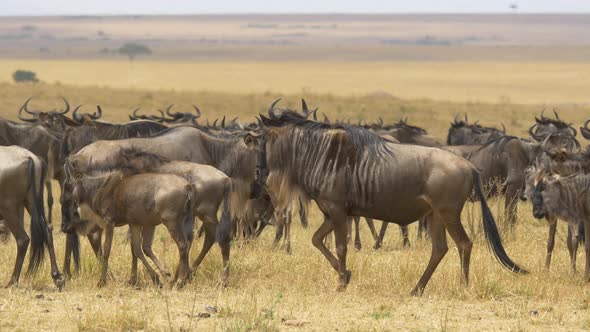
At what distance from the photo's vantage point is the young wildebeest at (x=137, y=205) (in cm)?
844

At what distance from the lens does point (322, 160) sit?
28.8 ft

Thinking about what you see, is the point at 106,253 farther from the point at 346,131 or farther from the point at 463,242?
the point at 463,242

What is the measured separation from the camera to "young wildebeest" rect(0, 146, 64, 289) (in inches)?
332

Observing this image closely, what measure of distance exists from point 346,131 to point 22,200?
282 centimetres

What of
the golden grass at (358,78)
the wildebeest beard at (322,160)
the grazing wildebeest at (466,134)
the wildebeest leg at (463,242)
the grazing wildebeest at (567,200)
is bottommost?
the golden grass at (358,78)

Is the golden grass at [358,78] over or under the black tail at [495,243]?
under

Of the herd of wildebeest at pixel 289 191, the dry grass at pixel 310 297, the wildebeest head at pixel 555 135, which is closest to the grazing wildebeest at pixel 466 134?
the wildebeest head at pixel 555 135

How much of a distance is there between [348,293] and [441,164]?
1.32 m

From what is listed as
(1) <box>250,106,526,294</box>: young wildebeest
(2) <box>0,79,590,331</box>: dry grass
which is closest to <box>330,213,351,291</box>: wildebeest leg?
(1) <box>250,106,526,294</box>: young wildebeest

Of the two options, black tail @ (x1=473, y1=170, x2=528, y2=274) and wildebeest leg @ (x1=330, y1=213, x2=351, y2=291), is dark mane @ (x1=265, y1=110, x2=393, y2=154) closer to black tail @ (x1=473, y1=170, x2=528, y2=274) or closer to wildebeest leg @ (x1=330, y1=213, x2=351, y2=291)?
wildebeest leg @ (x1=330, y1=213, x2=351, y2=291)

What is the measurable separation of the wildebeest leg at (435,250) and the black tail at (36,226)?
124 inches

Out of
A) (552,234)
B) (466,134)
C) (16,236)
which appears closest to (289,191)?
(16,236)

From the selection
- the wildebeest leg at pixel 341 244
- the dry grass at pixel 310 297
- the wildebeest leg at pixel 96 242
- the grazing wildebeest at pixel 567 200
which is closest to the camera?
the dry grass at pixel 310 297

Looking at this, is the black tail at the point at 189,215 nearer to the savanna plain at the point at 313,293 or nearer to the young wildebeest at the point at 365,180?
the savanna plain at the point at 313,293
